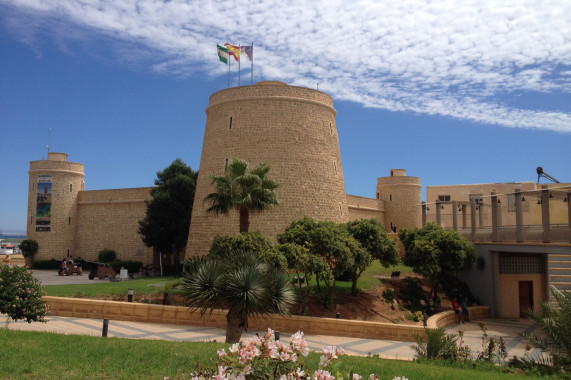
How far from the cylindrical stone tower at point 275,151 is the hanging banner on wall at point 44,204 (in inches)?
579

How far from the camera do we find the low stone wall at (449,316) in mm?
14312

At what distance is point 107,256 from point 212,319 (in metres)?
20.4

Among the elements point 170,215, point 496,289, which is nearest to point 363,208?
point 170,215

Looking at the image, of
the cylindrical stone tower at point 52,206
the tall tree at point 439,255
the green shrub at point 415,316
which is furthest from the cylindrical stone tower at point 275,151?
the cylindrical stone tower at point 52,206

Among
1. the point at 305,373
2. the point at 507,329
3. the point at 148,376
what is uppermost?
the point at 305,373

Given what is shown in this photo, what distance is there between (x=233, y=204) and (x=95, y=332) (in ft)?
19.8

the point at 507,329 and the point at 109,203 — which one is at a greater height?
the point at 109,203

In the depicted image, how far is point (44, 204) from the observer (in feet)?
105

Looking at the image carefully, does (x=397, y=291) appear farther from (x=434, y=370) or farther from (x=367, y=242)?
(x=434, y=370)

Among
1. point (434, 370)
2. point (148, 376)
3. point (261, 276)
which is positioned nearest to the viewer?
point (148, 376)

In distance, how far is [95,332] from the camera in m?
11.0

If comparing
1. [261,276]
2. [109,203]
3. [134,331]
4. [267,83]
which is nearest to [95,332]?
[134,331]

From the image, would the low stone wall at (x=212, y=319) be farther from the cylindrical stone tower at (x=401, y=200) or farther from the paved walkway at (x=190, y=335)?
the cylindrical stone tower at (x=401, y=200)

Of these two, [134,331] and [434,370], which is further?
[134,331]
